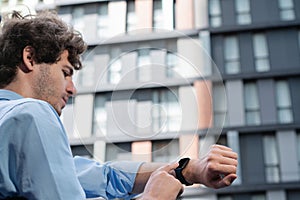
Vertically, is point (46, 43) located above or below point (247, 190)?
above

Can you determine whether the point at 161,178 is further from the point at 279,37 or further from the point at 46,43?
the point at 279,37

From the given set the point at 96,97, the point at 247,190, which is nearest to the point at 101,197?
the point at 96,97

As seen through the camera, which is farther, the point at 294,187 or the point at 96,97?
the point at 294,187

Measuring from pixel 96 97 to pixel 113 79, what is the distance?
28 mm

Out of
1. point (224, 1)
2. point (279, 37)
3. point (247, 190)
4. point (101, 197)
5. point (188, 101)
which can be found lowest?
point (247, 190)

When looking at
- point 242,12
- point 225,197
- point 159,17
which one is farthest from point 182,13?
point 242,12

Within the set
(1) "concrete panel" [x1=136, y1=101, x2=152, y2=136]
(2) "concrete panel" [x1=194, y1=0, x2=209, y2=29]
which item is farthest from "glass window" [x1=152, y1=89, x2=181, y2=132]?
(2) "concrete panel" [x1=194, y1=0, x2=209, y2=29]

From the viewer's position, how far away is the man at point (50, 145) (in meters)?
0.34

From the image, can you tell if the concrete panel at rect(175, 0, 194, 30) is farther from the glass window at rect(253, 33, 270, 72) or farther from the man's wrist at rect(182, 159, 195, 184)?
the glass window at rect(253, 33, 270, 72)

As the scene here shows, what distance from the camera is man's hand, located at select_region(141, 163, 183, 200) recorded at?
380 mm

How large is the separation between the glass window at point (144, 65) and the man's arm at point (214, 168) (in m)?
0.11

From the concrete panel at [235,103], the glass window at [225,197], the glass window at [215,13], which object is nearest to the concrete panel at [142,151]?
the glass window at [225,197]

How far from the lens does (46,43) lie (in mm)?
496

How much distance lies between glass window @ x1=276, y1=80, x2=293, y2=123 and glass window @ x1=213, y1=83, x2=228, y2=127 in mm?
4344
